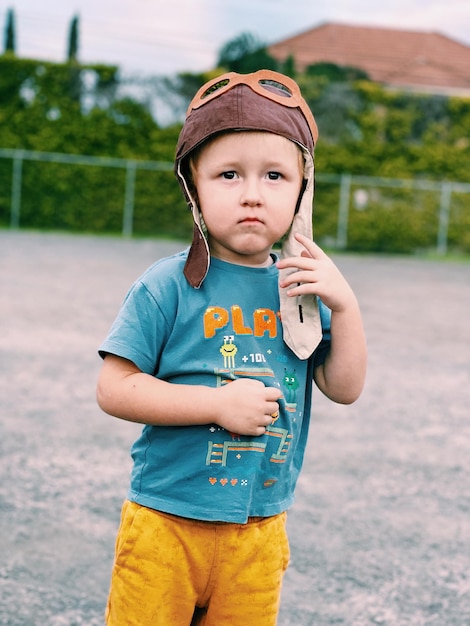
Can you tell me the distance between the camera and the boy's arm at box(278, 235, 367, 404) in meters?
1.80

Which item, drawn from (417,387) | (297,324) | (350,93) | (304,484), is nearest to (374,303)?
(417,387)

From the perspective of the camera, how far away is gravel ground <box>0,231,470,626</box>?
289 centimetres

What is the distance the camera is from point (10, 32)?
30.5m

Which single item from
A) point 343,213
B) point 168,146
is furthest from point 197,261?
point 168,146

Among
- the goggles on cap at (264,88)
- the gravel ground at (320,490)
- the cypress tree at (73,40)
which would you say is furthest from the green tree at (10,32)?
the goggles on cap at (264,88)

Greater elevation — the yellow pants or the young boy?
the young boy

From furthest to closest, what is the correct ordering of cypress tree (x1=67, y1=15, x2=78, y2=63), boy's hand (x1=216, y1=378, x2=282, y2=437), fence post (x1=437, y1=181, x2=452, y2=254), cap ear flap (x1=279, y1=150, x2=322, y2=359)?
cypress tree (x1=67, y1=15, x2=78, y2=63) < fence post (x1=437, y1=181, x2=452, y2=254) < cap ear flap (x1=279, y1=150, x2=322, y2=359) < boy's hand (x1=216, y1=378, x2=282, y2=437)

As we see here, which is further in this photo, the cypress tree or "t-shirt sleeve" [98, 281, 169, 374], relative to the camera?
the cypress tree

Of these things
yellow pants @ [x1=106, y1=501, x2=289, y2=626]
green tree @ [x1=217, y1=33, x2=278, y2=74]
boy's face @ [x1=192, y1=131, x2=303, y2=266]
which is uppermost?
green tree @ [x1=217, y1=33, x2=278, y2=74]

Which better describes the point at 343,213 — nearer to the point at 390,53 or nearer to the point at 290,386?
the point at 290,386

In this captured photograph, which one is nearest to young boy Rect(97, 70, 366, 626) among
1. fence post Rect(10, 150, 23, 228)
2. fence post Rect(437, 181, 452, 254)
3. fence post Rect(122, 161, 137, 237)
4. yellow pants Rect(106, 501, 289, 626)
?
yellow pants Rect(106, 501, 289, 626)

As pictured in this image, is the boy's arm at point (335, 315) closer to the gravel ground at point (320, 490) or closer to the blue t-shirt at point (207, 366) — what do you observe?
the blue t-shirt at point (207, 366)

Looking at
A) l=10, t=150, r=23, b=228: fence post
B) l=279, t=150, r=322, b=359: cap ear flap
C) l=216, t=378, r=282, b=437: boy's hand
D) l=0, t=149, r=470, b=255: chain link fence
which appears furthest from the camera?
l=0, t=149, r=470, b=255: chain link fence

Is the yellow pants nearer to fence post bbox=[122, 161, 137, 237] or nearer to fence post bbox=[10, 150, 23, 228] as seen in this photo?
fence post bbox=[122, 161, 137, 237]
